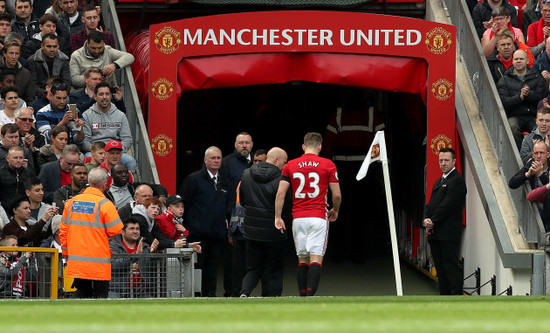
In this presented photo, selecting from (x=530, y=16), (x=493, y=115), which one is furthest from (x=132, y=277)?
(x=530, y=16)

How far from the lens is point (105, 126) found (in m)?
18.1

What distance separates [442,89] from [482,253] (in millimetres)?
2425

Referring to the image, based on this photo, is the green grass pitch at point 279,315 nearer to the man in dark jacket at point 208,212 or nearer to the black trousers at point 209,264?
the black trousers at point 209,264

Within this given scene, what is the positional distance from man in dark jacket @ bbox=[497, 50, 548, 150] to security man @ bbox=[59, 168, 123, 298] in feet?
22.1

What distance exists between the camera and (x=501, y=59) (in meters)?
20.0

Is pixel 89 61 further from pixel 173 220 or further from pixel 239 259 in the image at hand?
pixel 239 259

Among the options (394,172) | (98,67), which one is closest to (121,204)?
(98,67)

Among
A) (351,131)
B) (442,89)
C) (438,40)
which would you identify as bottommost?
(351,131)

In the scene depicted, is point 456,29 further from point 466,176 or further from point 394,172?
point 394,172

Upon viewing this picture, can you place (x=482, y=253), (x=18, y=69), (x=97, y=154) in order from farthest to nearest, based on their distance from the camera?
(x=18, y=69) → (x=482, y=253) → (x=97, y=154)

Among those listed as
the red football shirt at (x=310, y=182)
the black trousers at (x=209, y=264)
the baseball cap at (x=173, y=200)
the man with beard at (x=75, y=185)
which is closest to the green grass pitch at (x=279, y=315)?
the red football shirt at (x=310, y=182)

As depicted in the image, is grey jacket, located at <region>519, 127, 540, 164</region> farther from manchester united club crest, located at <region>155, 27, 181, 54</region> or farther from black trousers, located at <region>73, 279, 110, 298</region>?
black trousers, located at <region>73, 279, 110, 298</region>

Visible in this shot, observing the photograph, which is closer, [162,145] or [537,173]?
[537,173]

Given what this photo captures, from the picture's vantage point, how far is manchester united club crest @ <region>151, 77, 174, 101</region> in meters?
19.5
